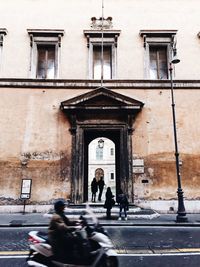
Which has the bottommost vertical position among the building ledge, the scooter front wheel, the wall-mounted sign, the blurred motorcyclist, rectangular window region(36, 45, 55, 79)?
the scooter front wheel

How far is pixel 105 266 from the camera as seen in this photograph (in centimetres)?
503

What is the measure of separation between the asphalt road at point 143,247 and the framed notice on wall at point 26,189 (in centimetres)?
415

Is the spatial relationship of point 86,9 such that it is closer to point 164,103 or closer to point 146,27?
point 146,27

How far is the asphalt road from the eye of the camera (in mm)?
6328

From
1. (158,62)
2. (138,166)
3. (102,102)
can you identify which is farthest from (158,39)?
(138,166)

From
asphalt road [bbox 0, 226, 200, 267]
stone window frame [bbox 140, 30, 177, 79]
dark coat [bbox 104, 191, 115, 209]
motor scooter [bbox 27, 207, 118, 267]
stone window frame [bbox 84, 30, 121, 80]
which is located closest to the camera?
motor scooter [bbox 27, 207, 118, 267]

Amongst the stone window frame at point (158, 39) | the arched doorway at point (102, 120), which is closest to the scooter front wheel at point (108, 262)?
the arched doorway at point (102, 120)

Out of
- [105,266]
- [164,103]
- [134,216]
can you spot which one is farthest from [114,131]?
[105,266]

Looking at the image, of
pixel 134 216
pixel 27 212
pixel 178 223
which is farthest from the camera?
pixel 27 212

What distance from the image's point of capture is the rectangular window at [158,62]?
1830 centimetres

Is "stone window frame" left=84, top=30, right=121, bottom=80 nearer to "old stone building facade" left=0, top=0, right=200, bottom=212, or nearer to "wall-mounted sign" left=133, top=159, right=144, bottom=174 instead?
"old stone building facade" left=0, top=0, right=200, bottom=212

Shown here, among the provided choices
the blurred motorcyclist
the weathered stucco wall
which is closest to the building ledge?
the weathered stucco wall

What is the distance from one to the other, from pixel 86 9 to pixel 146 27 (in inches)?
163

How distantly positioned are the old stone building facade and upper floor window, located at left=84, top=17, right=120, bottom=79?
6 cm
